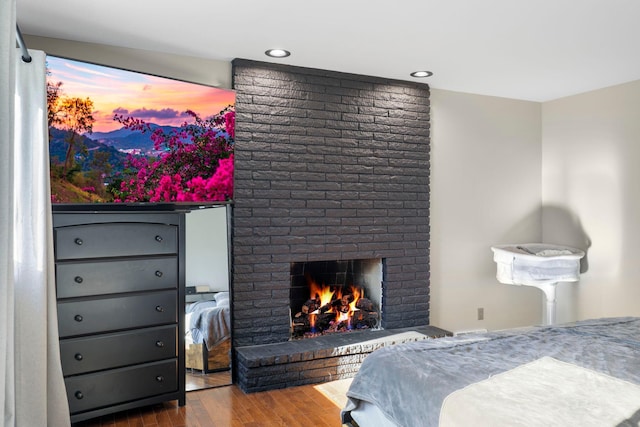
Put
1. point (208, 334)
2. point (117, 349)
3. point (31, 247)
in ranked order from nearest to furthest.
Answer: point (31, 247) < point (117, 349) < point (208, 334)

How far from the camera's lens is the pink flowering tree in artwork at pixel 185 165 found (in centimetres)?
327

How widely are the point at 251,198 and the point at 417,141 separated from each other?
157 centimetres

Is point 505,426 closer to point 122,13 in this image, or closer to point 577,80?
point 122,13

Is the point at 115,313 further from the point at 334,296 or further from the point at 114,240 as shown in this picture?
the point at 334,296

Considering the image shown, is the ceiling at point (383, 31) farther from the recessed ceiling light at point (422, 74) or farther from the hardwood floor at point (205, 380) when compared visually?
the hardwood floor at point (205, 380)

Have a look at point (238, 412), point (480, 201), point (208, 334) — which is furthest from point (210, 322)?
point (480, 201)

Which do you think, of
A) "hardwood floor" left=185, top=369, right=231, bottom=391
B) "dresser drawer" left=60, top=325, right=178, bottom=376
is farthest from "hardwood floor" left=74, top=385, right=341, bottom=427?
"dresser drawer" left=60, top=325, right=178, bottom=376

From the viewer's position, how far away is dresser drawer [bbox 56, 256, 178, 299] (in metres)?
2.80

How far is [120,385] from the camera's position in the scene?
2.93 metres

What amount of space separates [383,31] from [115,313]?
2306mm

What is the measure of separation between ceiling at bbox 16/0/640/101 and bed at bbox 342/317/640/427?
1727mm

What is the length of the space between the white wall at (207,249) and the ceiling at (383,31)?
1.15 metres

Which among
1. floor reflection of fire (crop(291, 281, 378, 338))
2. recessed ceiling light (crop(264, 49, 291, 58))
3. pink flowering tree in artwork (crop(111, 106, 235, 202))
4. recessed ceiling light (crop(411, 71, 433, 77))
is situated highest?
recessed ceiling light (crop(264, 49, 291, 58))

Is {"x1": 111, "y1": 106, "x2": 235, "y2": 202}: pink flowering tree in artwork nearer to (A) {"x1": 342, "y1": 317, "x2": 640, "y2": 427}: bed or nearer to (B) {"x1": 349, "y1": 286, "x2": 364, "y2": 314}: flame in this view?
(B) {"x1": 349, "y1": 286, "x2": 364, "y2": 314}: flame
